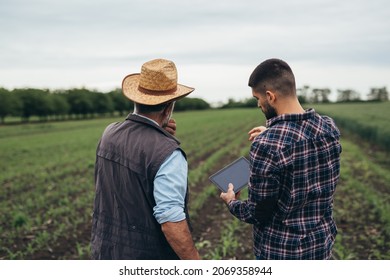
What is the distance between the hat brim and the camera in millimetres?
2531

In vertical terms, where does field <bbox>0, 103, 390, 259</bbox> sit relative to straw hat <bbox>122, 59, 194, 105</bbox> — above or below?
below

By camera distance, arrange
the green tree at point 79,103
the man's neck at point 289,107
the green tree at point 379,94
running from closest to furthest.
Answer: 1. the man's neck at point 289,107
2. the green tree at point 79,103
3. the green tree at point 379,94

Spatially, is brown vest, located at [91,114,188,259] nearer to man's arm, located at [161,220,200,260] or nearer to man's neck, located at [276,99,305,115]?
man's arm, located at [161,220,200,260]

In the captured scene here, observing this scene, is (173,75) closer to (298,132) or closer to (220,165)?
(298,132)

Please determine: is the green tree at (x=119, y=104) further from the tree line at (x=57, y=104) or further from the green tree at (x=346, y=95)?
the green tree at (x=346, y=95)

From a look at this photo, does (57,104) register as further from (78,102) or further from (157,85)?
(157,85)

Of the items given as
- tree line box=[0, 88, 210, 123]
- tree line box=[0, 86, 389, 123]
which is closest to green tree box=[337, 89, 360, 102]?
tree line box=[0, 86, 389, 123]

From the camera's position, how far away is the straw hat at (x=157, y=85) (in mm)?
2578

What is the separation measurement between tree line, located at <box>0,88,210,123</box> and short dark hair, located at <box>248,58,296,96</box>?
198 feet

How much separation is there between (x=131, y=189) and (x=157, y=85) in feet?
2.25

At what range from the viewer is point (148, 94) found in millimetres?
2617

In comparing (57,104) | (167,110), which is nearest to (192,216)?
(167,110)

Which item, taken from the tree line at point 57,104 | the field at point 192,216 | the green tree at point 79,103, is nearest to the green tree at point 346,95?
the tree line at point 57,104

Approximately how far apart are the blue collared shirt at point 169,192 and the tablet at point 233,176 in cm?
52
